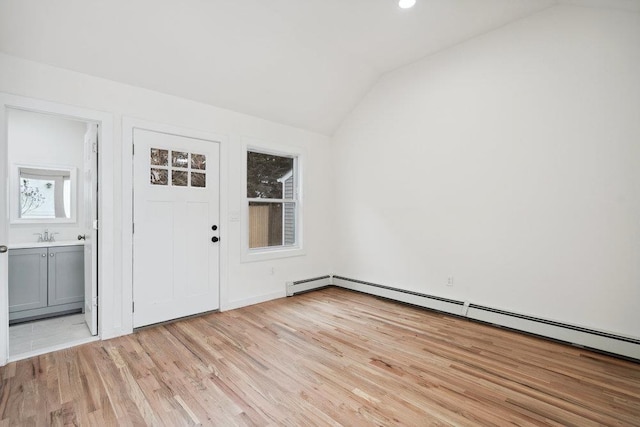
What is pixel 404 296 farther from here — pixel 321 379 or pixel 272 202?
pixel 272 202

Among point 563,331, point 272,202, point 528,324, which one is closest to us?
point 563,331

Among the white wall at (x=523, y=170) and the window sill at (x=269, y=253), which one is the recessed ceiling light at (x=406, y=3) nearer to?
the white wall at (x=523, y=170)

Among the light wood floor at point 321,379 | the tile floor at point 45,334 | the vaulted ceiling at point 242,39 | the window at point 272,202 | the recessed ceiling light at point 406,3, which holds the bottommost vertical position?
the light wood floor at point 321,379

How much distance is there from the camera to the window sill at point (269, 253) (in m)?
4.14

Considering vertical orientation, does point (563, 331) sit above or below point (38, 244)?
below

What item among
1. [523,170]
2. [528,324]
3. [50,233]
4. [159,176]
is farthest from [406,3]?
[50,233]

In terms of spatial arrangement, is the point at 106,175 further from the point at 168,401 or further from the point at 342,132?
the point at 342,132

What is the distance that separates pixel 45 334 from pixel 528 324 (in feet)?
16.5

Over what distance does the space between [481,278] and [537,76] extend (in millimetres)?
2254

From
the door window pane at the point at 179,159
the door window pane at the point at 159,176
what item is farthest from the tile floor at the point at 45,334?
the door window pane at the point at 179,159

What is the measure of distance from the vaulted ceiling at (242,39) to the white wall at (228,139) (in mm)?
117

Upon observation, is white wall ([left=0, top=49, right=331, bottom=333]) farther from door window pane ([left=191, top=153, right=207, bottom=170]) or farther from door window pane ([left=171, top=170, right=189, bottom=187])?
door window pane ([left=171, top=170, right=189, bottom=187])

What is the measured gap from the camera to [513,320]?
3.29 metres

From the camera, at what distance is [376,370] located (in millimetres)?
2471
